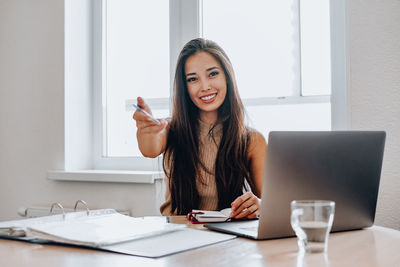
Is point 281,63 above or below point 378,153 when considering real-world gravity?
above

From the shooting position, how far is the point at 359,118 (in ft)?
5.61

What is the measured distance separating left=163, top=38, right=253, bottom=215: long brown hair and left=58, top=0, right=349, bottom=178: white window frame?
399 mm

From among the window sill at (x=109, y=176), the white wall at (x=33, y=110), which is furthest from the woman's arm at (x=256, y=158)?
the white wall at (x=33, y=110)

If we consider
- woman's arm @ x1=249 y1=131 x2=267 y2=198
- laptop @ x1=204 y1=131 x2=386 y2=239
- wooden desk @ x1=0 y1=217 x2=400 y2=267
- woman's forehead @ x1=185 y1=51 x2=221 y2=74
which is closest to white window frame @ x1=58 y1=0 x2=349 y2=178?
woman's arm @ x1=249 y1=131 x2=267 y2=198

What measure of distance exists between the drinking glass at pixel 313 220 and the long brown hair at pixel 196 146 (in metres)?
0.92

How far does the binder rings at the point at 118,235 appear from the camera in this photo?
2.71 feet

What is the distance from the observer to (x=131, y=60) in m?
2.62

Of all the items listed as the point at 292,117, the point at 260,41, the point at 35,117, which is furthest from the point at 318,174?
the point at 35,117

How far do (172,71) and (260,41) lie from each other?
1.69 feet

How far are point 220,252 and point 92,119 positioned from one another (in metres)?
2.05

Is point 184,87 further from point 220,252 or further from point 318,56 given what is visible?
point 220,252

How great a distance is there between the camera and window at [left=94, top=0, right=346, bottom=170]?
203 centimetres

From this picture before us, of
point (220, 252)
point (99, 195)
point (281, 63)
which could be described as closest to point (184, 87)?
point (281, 63)

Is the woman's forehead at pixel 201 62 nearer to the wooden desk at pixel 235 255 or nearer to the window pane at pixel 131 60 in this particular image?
the window pane at pixel 131 60
